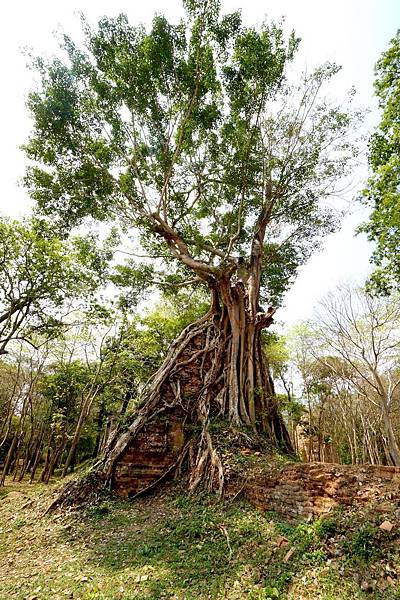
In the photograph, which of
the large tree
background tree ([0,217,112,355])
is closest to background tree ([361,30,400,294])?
the large tree

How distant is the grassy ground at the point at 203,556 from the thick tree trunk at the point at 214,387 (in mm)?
1287

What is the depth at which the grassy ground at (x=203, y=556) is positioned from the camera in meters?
3.60

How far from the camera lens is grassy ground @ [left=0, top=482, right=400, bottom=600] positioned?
3.60 m

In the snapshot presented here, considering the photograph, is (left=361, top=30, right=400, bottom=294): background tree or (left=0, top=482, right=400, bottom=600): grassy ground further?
(left=361, top=30, right=400, bottom=294): background tree

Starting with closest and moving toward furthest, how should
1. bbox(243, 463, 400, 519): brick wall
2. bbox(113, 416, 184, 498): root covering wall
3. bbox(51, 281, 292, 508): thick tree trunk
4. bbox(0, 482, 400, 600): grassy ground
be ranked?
bbox(0, 482, 400, 600): grassy ground → bbox(243, 463, 400, 519): brick wall → bbox(113, 416, 184, 498): root covering wall → bbox(51, 281, 292, 508): thick tree trunk

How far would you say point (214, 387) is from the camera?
29.9 feet

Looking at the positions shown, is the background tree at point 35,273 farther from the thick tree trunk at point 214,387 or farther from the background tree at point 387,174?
the background tree at point 387,174

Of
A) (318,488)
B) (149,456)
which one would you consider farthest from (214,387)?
(318,488)

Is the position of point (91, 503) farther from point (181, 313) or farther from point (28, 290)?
point (181, 313)

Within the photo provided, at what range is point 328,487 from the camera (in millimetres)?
4828

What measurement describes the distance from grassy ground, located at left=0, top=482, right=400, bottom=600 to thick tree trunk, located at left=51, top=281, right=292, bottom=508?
1.29m

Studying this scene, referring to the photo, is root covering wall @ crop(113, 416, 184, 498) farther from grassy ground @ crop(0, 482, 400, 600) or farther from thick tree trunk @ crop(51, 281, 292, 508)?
grassy ground @ crop(0, 482, 400, 600)

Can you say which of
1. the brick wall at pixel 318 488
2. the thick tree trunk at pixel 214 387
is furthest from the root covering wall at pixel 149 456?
the brick wall at pixel 318 488

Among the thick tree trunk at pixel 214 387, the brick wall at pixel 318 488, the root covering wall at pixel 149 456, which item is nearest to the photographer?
the brick wall at pixel 318 488
